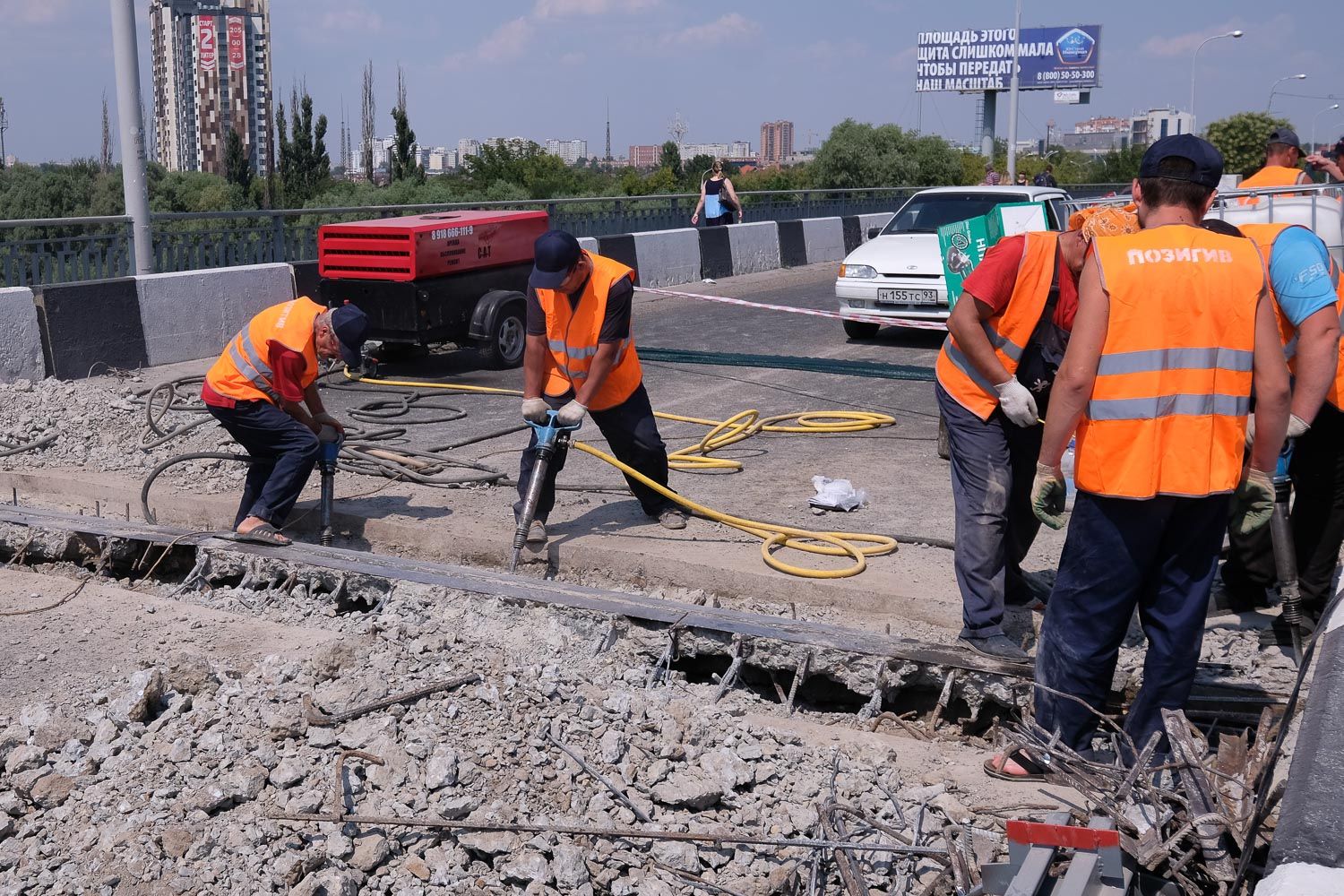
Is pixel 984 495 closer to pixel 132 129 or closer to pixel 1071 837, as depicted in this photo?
pixel 1071 837

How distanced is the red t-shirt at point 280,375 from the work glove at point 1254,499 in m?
4.19

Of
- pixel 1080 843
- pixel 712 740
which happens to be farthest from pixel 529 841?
pixel 1080 843

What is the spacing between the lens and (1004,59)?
61500mm

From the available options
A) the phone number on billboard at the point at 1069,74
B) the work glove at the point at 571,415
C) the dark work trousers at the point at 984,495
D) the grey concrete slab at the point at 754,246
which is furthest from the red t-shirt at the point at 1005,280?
the phone number on billboard at the point at 1069,74

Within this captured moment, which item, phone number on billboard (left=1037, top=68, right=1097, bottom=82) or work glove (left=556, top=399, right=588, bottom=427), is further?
phone number on billboard (left=1037, top=68, right=1097, bottom=82)

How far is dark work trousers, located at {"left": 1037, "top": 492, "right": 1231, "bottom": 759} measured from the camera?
3574 mm

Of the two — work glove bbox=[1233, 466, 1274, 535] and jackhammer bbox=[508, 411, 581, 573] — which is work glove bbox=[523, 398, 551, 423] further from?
work glove bbox=[1233, 466, 1274, 535]

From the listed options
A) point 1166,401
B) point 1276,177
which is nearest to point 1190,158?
point 1166,401

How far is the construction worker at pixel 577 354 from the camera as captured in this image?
19.0 ft

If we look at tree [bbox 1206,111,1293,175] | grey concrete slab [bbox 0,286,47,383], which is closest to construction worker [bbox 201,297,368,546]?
grey concrete slab [bbox 0,286,47,383]

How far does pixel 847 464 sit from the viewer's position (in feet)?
25.6

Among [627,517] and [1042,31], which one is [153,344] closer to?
[627,517]

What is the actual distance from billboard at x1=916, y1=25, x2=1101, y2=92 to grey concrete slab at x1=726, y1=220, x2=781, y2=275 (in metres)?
42.1

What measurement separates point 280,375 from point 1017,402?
3505 mm
